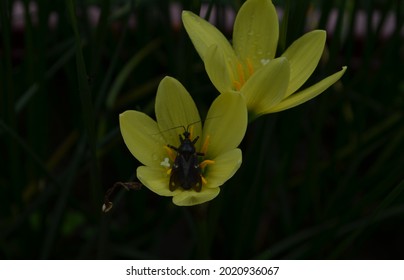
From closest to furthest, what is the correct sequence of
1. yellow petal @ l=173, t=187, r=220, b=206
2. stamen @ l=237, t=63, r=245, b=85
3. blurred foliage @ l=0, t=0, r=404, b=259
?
yellow petal @ l=173, t=187, r=220, b=206, stamen @ l=237, t=63, r=245, b=85, blurred foliage @ l=0, t=0, r=404, b=259

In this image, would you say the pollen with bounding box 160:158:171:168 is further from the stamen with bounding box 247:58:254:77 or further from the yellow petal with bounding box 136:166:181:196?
the stamen with bounding box 247:58:254:77

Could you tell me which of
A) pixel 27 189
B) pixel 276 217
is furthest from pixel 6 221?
pixel 276 217

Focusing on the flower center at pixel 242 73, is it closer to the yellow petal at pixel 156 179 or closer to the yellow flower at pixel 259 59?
the yellow flower at pixel 259 59

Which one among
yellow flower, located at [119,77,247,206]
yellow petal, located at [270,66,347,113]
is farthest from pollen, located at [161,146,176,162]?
yellow petal, located at [270,66,347,113]

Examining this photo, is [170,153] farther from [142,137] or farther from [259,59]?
[259,59]

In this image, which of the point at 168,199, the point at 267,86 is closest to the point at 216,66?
the point at 267,86

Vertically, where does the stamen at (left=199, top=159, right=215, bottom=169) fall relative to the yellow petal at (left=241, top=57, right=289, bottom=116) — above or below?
below
